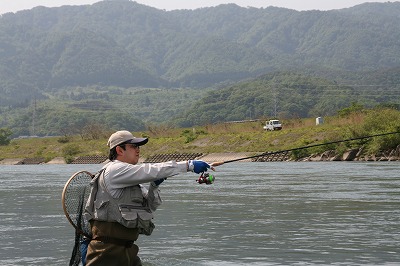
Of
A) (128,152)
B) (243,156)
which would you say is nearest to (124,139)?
(128,152)

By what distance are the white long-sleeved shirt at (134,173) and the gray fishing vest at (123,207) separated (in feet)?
0.24

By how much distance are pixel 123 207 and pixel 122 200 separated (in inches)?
2.7

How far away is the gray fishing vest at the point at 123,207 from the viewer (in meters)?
7.80

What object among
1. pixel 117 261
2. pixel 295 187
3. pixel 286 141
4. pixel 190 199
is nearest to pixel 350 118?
pixel 286 141

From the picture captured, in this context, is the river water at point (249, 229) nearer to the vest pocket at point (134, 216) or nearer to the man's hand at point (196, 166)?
the vest pocket at point (134, 216)

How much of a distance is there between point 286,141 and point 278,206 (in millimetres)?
53917

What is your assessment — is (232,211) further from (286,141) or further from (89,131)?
A: (89,131)

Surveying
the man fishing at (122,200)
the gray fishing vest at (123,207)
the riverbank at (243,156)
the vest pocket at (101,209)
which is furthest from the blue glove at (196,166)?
the riverbank at (243,156)

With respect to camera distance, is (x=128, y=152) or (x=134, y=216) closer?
(x=134, y=216)

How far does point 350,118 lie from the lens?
77.2 m

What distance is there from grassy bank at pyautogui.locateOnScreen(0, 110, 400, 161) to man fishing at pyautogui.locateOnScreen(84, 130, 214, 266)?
169 ft

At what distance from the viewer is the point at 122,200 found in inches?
308

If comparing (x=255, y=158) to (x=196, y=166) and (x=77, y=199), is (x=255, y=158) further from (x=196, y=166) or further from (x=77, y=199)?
(x=196, y=166)

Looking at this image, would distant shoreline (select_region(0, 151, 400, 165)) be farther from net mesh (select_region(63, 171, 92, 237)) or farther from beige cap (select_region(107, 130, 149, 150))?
beige cap (select_region(107, 130, 149, 150))
